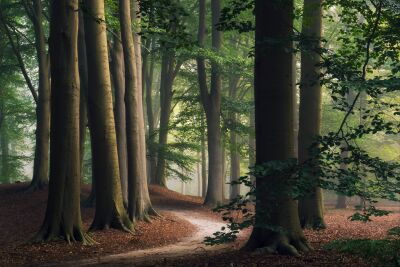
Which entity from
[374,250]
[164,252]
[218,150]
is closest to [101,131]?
[164,252]

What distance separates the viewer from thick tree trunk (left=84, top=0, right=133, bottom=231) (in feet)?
47.6

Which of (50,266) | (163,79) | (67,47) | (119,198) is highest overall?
(163,79)

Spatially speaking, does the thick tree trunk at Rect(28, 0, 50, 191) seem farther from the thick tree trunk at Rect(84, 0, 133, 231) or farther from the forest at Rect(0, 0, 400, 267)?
the thick tree trunk at Rect(84, 0, 133, 231)

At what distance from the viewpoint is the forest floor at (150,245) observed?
8.31 metres

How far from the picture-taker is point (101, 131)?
47.7 ft

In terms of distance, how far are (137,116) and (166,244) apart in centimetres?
516

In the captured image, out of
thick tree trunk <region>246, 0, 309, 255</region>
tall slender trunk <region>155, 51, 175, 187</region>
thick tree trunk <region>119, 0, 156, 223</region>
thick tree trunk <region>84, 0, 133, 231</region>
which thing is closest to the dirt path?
thick tree trunk <region>246, 0, 309, 255</region>

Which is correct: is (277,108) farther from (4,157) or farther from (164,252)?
(4,157)

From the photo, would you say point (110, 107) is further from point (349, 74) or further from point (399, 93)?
point (399, 93)

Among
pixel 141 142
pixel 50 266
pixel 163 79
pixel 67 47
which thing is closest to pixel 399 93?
pixel 163 79

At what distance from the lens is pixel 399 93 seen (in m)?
34.8

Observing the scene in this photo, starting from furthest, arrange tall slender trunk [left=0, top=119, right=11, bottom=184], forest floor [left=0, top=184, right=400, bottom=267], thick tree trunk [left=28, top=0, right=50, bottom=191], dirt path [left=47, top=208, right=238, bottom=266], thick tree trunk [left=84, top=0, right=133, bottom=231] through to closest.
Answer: tall slender trunk [left=0, top=119, right=11, bottom=184], thick tree trunk [left=28, top=0, right=50, bottom=191], thick tree trunk [left=84, top=0, right=133, bottom=231], dirt path [left=47, top=208, right=238, bottom=266], forest floor [left=0, top=184, right=400, bottom=267]

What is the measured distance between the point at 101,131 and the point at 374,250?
8.82 m

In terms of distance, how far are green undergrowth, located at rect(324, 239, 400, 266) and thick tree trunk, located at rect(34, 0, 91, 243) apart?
6.59 metres
